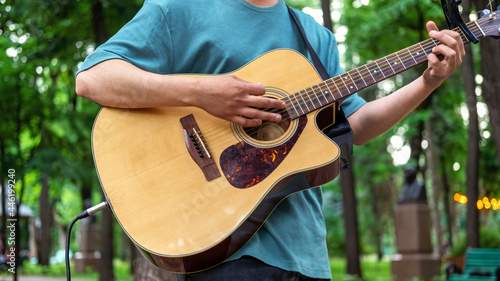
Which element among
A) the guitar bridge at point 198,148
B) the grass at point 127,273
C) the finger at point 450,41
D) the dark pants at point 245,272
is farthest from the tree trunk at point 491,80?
the grass at point 127,273

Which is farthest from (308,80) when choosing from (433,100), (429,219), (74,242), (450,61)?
(74,242)

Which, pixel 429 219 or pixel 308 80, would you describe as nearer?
pixel 308 80

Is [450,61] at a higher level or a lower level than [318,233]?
higher

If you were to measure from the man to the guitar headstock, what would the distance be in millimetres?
277

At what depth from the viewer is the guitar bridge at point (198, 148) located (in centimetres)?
219

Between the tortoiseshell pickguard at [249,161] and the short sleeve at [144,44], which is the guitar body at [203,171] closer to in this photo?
the tortoiseshell pickguard at [249,161]

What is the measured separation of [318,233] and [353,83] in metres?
0.65

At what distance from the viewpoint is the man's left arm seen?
2.39 m

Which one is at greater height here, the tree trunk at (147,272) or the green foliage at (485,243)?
the tree trunk at (147,272)

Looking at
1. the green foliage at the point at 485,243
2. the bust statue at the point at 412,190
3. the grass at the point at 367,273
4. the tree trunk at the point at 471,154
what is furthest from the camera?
the green foliage at the point at 485,243

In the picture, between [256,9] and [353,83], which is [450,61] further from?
[256,9]

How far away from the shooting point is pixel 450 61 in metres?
2.40

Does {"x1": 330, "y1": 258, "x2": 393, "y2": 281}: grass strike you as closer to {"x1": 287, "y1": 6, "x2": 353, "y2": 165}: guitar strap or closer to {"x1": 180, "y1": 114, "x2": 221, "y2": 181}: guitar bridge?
{"x1": 287, "y1": 6, "x2": 353, "y2": 165}: guitar strap

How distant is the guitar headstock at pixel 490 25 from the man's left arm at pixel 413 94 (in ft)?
0.82
